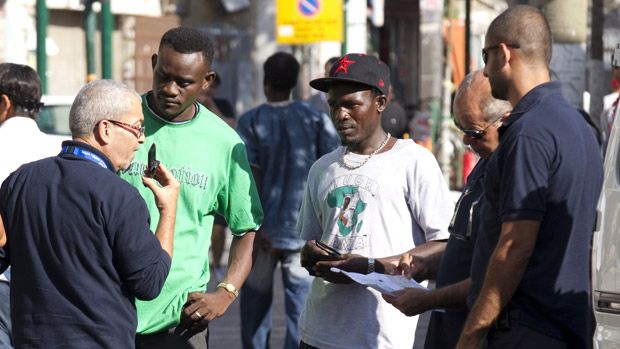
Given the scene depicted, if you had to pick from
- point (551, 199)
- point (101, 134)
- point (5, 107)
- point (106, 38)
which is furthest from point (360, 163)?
point (106, 38)

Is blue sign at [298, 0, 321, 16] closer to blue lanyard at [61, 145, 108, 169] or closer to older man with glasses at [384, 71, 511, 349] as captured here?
older man with glasses at [384, 71, 511, 349]

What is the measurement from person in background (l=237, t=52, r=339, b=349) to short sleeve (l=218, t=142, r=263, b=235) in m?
2.91

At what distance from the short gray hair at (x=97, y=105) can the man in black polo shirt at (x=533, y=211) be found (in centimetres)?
127

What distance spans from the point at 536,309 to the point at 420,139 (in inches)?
674

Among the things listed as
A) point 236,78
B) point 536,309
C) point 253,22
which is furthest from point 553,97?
point 236,78

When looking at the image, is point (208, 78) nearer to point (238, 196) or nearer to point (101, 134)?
point (238, 196)

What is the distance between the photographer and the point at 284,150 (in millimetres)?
8750

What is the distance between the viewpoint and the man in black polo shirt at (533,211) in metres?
4.23

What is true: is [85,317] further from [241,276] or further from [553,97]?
[553,97]

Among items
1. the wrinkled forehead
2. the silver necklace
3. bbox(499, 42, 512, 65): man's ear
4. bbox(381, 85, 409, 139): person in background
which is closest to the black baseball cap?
the silver necklace

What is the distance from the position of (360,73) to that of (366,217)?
0.58 meters

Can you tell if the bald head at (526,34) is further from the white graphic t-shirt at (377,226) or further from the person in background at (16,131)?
the person in background at (16,131)

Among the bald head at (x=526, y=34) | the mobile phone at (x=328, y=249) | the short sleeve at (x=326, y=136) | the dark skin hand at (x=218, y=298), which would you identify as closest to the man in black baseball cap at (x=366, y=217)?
the mobile phone at (x=328, y=249)

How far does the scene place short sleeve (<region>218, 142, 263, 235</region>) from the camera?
5.61 metres
